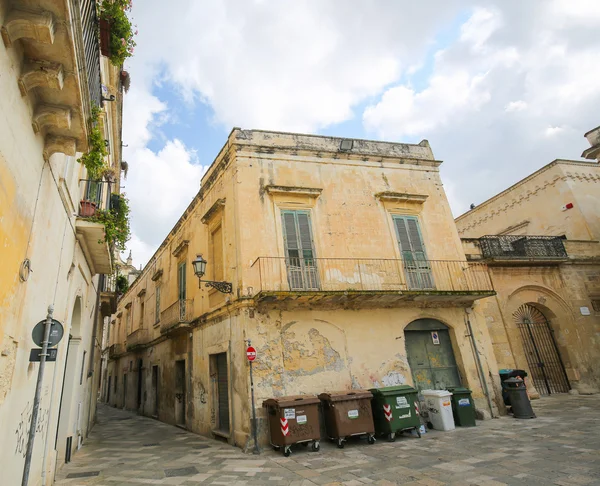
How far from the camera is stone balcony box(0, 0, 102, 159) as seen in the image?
321 cm

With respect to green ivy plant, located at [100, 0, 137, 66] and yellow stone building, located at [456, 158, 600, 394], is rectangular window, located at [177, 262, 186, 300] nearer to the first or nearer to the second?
green ivy plant, located at [100, 0, 137, 66]

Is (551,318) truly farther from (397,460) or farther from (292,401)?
Result: (292,401)

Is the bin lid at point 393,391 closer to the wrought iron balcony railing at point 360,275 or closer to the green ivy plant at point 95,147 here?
the wrought iron balcony railing at point 360,275

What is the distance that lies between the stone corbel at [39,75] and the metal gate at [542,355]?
1458 centimetres

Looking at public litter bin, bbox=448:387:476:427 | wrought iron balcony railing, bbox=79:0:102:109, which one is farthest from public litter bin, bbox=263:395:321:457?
wrought iron balcony railing, bbox=79:0:102:109

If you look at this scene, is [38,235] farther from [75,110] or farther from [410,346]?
[410,346]

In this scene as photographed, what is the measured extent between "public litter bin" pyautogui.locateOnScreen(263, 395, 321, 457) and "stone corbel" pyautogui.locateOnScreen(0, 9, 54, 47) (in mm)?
6858

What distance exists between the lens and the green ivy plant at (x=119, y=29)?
5.92 meters

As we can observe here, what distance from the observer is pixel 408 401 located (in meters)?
8.34

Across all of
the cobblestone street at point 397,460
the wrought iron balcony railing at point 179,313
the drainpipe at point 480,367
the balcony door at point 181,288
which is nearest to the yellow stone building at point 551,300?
the drainpipe at point 480,367

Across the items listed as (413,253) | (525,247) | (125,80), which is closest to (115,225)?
(125,80)

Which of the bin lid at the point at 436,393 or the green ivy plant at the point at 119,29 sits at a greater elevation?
the green ivy plant at the point at 119,29

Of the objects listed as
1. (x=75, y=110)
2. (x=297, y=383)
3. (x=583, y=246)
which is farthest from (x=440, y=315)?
(x=75, y=110)

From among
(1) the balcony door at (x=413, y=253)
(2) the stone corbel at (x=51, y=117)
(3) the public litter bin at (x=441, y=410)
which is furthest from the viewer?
(1) the balcony door at (x=413, y=253)
